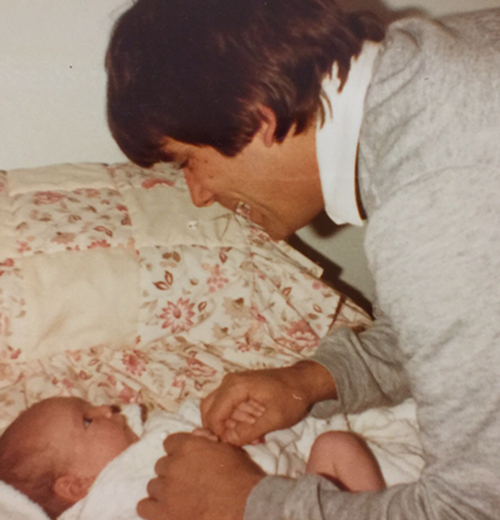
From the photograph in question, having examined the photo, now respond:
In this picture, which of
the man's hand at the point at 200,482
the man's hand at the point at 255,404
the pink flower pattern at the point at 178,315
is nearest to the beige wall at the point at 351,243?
the pink flower pattern at the point at 178,315

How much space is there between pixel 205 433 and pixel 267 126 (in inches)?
17.2

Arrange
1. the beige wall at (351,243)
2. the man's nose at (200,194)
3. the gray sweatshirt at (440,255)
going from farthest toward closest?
the beige wall at (351,243) < the man's nose at (200,194) < the gray sweatshirt at (440,255)

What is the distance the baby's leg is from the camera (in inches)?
27.9

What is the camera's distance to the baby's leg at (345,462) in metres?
0.71

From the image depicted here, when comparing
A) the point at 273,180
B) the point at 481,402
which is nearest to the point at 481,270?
the point at 481,402

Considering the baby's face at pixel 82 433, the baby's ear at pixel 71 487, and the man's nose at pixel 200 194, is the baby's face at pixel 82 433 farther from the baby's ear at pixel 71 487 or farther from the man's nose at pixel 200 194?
the man's nose at pixel 200 194

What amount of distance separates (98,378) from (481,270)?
0.65 metres

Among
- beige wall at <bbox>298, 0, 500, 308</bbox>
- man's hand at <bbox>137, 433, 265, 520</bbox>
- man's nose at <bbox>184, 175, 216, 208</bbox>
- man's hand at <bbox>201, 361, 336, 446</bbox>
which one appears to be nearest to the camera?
man's hand at <bbox>137, 433, 265, 520</bbox>

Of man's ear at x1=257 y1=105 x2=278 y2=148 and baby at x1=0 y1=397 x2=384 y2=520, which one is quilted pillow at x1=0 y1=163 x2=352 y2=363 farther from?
man's ear at x1=257 y1=105 x2=278 y2=148

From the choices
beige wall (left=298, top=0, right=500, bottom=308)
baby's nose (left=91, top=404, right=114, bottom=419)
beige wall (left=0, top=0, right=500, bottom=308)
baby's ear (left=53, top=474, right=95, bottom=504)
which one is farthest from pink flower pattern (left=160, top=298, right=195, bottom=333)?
beige wall (left=298, top=0, right=500, bottom=308)

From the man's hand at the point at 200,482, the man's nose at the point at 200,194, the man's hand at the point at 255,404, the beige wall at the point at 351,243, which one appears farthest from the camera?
the beige wall at the point at 351,243

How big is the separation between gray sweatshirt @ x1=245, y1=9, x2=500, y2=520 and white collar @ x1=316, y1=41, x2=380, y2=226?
0.05 m

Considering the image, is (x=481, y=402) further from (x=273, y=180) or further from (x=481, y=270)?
(x=273, y=180)

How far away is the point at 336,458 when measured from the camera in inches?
28.9
